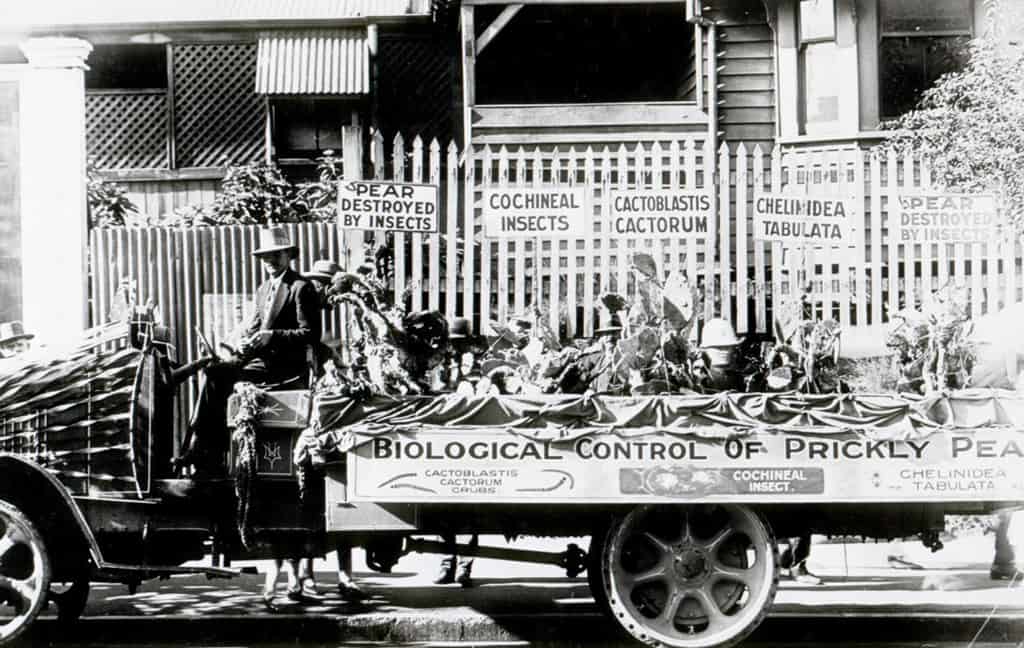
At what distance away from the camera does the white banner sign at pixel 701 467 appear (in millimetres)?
6977

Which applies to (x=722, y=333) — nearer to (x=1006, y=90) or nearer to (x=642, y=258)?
(x=642, y=258)

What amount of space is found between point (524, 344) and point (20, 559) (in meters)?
3.35

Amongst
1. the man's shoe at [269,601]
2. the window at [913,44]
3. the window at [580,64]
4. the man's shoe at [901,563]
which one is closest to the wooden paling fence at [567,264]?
the man's shoe at [901,563]

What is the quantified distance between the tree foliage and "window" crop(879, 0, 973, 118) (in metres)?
2.97

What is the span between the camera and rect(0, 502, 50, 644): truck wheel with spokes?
6.95 metres

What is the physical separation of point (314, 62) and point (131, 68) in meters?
2.70

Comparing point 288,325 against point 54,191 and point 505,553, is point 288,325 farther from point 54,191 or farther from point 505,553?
point 54,191

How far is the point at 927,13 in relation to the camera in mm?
16578

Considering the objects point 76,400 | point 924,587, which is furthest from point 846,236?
point 76,400

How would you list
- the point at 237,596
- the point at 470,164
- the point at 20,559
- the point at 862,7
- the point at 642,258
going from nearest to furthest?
the point at 20,559
the point at 642,258
the point at 237,596
the point at 470,164
the point at 862,7

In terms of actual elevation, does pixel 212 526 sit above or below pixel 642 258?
below

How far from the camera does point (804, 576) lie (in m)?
10.2

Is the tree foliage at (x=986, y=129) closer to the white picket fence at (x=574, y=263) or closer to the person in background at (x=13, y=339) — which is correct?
the white picket fence at (x=574, y=263)

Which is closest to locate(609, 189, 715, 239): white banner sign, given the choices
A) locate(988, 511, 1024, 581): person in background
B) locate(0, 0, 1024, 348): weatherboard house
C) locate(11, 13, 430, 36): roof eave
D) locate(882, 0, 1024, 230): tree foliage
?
locate(0, 0, 1024, 348): weatherboard house
